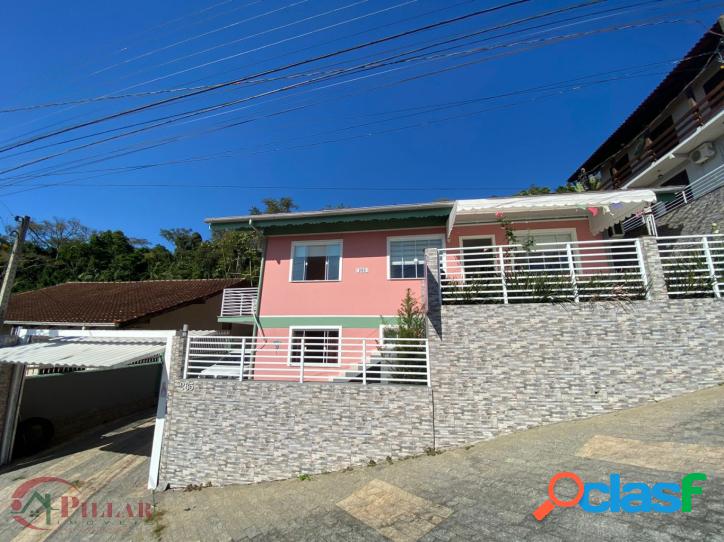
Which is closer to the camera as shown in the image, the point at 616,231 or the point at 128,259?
the point at 616,231

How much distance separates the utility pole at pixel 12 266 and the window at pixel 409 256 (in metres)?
12.1

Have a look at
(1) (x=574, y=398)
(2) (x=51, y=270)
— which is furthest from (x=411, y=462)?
(2) (x=51, y=270)

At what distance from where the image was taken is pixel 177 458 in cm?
741

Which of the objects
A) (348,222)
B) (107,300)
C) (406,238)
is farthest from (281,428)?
(107,300)

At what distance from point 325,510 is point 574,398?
5147 mm

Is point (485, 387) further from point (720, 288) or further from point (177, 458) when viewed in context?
point (177, 458)

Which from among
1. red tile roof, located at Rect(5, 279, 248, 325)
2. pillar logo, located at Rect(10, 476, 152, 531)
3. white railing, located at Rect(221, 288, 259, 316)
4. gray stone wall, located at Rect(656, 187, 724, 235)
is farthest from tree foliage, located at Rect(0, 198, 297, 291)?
gray stone wall, located at Rect(656, 187, 724, 235)

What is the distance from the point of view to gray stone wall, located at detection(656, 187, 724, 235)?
10266 millimetres

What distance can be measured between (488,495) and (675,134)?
1817 centimetres

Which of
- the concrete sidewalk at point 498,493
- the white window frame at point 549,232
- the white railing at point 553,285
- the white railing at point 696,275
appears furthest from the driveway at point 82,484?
the white window frame at point 549,232

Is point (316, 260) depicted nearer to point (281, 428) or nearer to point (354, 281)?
point (354, 281)

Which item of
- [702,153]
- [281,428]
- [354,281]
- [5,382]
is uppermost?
[702,153]

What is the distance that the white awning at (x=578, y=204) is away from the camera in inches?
352

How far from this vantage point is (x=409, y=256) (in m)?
11.5
